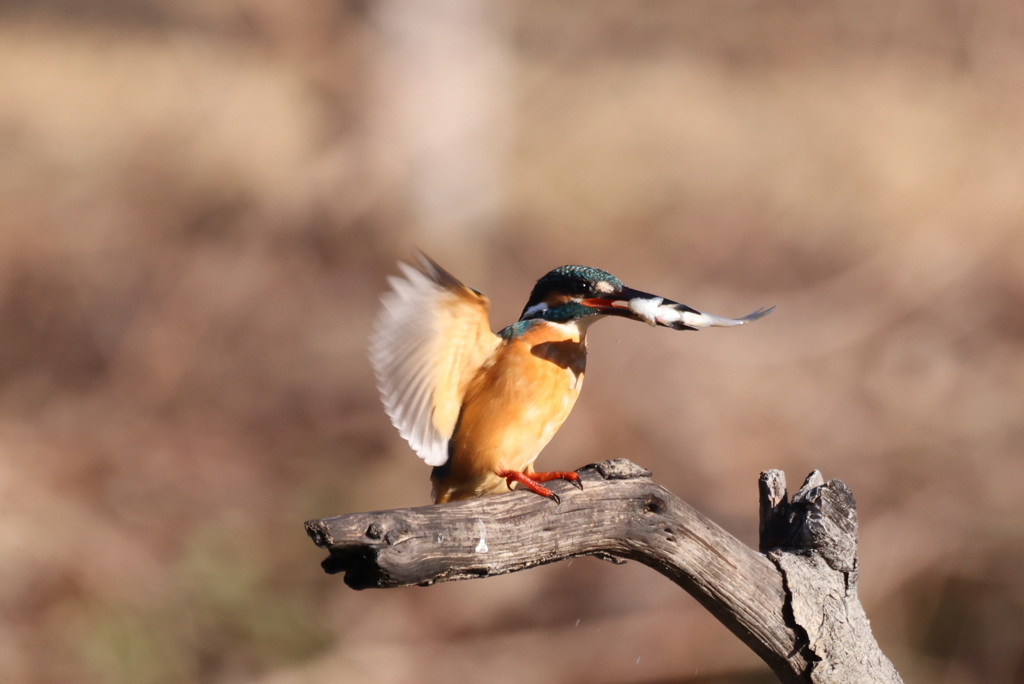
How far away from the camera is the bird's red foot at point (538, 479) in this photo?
142 cm

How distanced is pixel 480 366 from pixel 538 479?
0.83 feet

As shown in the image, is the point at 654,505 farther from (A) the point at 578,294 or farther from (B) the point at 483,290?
(B) the point at 483,290

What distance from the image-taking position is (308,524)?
109cm

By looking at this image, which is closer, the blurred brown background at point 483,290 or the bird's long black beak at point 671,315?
the bird's long black beak at point 671,315

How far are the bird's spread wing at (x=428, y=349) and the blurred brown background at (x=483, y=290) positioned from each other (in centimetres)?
207

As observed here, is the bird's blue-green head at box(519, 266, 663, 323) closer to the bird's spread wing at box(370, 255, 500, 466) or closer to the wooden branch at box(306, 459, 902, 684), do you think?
the bird's spread wing at box(370, 255, 500, 466)

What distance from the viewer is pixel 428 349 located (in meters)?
1.59

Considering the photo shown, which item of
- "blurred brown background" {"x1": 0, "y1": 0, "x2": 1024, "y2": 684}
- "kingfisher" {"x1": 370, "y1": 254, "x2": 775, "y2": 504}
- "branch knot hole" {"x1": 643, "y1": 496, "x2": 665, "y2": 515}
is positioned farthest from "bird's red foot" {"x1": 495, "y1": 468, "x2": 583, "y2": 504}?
"blurred brown background" {"x1": 0, "y1": 0, "x2": 1024, "y2": 684}

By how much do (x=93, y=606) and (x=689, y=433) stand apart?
285 cm

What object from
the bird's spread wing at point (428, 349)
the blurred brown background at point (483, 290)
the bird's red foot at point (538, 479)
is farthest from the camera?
the blurred brown background at point (483, 290)

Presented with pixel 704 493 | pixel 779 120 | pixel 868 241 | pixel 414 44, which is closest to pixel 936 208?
pixel 868 241

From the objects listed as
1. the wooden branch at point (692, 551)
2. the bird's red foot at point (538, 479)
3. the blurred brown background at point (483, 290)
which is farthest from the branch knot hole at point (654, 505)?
the blurred brown background at point (483, 290)

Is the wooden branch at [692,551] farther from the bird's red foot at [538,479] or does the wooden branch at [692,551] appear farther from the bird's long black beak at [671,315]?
the bird's long black beak at [671,315]

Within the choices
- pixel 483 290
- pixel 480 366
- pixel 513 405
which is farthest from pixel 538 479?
pixel 483 290
